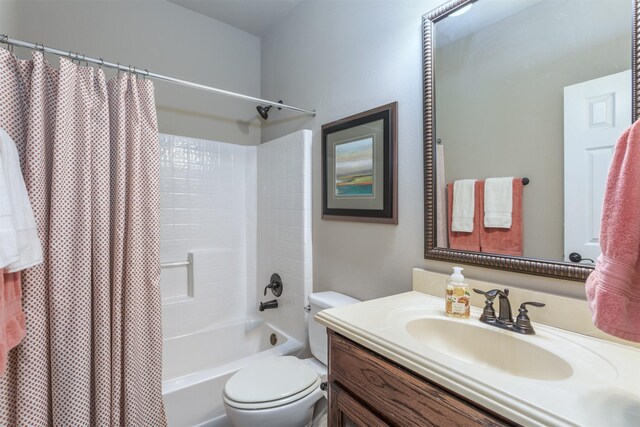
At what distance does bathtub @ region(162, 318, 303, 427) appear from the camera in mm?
1450

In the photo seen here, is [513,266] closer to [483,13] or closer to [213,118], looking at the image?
[483,13]

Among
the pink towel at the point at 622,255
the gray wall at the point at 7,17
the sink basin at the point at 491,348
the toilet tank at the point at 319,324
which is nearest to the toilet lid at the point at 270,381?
the toilet tank at the point at 319,324

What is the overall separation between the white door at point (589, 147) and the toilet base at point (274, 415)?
115cm

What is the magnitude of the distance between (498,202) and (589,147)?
0.28 metres

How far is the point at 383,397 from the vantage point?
30.1 inches

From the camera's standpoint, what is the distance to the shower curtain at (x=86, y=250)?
3.51 feet

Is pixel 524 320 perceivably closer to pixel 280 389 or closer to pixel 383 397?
pixel 383 397

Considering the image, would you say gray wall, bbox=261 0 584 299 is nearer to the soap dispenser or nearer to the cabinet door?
the soap dispenser

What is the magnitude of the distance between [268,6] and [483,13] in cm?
155

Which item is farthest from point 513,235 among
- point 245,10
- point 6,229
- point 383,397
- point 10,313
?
point 245,10

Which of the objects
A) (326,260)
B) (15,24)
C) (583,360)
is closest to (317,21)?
(326,260)

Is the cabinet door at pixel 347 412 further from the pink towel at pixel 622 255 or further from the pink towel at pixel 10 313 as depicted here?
the pink towel at pixel 10 313

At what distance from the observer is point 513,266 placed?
3.13 ft

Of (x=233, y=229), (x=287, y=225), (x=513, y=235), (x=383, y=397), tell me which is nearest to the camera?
(x=383, y=397)
